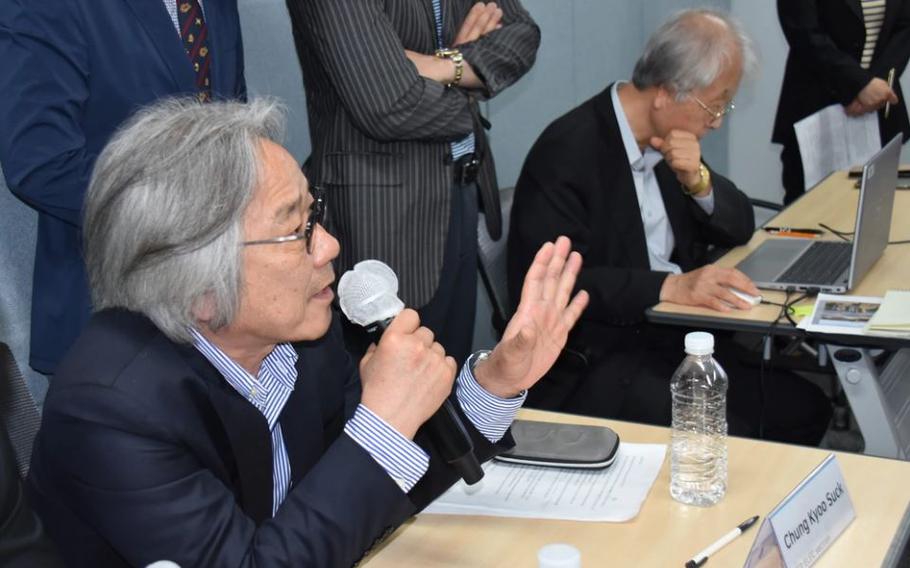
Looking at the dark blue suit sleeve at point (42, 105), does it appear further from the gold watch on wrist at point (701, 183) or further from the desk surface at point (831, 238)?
the gold watch on wrist at point (701, 183)

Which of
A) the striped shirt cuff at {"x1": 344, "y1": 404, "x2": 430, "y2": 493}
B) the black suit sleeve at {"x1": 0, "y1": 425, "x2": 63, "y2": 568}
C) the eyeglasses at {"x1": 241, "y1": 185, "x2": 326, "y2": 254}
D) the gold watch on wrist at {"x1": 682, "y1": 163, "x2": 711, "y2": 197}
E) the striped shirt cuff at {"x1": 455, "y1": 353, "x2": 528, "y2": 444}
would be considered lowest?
the gold watch on wrist at {"x1": 682, "y1": 163, "x2": 711, "y2": 197}

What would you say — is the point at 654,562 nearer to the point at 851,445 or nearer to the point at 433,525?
the point at 433,525

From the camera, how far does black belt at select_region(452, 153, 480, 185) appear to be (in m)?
2.62

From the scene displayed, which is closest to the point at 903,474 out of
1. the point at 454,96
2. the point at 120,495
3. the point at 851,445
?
the point at 120,495

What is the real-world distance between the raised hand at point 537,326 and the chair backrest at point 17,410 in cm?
70

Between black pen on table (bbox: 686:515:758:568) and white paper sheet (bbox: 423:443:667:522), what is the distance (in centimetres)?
14

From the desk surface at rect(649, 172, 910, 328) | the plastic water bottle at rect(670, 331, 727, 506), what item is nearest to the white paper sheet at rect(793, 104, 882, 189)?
the desk surface at rect(649, 172, 910, 328)

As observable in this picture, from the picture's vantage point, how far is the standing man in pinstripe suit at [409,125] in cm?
235

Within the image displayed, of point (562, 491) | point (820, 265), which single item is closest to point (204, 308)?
point (562, 491)

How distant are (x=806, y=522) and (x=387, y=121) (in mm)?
1390

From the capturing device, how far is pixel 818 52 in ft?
14.4

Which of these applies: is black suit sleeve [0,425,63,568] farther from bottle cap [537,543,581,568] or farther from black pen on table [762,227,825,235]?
black pen on table [762,227,825,235]

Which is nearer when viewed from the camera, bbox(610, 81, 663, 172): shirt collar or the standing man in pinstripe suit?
the standing man in pinstripe suit

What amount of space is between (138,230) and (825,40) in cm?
378
